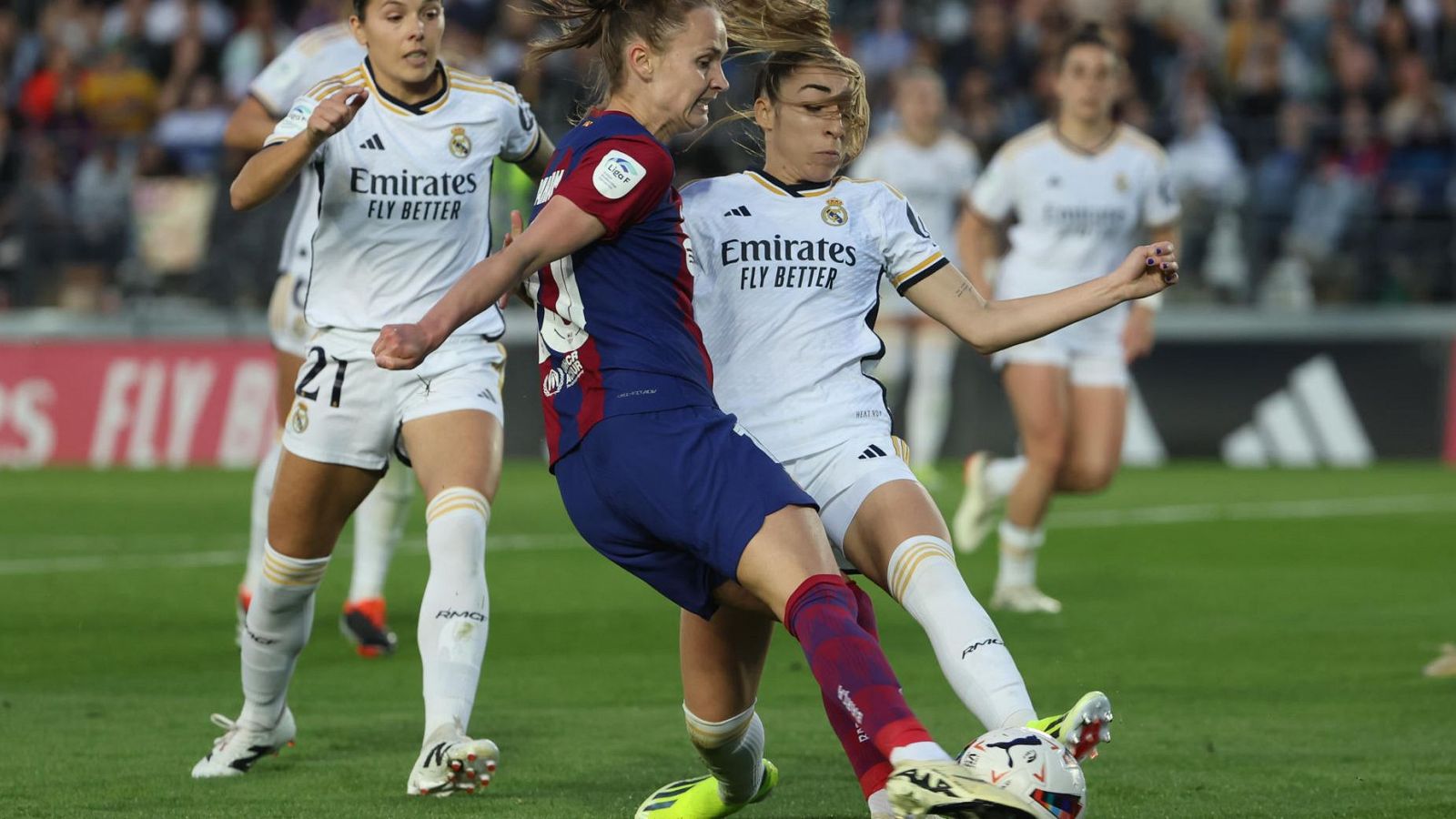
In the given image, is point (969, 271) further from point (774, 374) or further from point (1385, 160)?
point (1385, 160)

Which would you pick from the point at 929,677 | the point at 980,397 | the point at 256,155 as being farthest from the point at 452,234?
the point at 980,397

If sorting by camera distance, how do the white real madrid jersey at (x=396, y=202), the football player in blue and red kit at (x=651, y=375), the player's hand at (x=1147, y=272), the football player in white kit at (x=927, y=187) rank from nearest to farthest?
the football player in blue and red kit at (x=651, y=375), the player's hand at (x=1147, y=272), the white real madrid jersey at (x=396, y=202), the football player in white kit at (x=927, y=187)

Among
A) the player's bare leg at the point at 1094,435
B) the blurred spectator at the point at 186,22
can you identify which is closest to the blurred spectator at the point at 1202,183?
the player's bare leg at the point at 1094,435

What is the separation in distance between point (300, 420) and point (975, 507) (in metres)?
5.36

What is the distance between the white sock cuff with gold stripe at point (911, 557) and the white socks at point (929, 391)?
10.9 meters

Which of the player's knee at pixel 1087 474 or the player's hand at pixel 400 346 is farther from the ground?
the player's hand at pixel 400 346

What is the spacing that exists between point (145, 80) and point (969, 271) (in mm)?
11814

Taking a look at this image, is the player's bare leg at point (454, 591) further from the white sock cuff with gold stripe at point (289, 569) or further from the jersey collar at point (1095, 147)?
the jersey collar at point (1095, 147)

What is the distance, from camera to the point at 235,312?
17.0 m

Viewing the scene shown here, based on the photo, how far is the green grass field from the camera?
17.7 feet

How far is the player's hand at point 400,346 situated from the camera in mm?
3975

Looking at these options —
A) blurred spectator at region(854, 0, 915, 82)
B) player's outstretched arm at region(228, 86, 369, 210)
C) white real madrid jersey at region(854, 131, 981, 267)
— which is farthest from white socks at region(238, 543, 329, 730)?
blurred spectator at region(854, 0, 915, 82)

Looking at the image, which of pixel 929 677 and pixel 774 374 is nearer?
pixel 774 374

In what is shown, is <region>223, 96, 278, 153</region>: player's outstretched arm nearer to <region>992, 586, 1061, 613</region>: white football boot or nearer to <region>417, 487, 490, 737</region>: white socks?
<region>417, 487, 490, 737</region>: white socks
